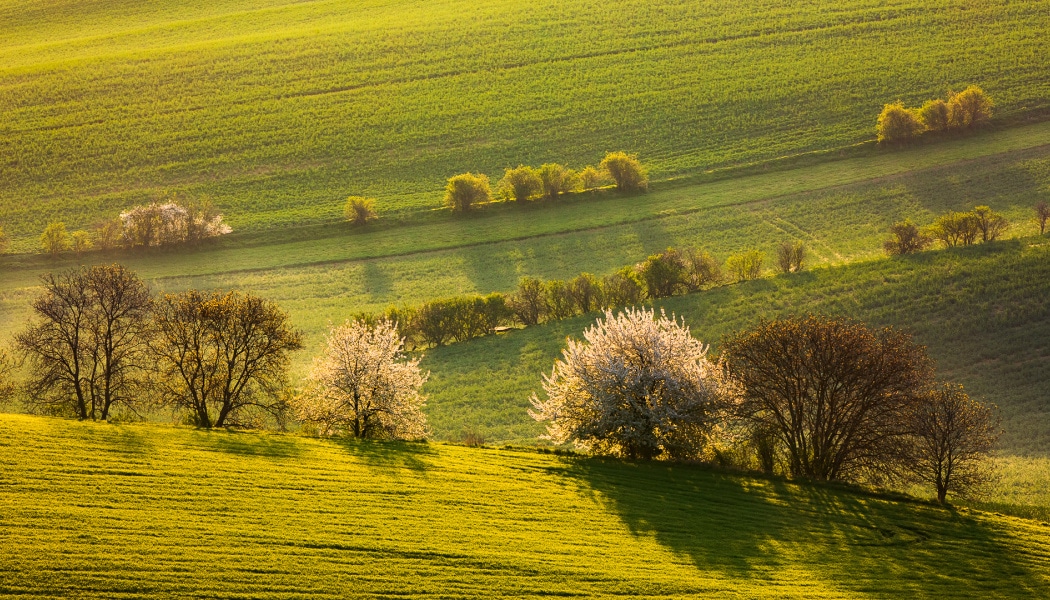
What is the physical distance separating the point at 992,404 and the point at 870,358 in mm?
19903

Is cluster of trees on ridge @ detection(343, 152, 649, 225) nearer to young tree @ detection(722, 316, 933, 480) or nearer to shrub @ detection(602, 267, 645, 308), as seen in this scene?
shrub @ detection(602, 267, 645, 308)

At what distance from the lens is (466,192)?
107750 mm

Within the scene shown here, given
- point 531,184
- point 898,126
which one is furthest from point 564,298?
point 898,126

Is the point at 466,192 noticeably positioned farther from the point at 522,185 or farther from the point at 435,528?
the point at 435,528

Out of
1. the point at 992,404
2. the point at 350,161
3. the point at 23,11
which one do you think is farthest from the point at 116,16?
the point at 992,404

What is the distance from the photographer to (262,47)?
155625mm

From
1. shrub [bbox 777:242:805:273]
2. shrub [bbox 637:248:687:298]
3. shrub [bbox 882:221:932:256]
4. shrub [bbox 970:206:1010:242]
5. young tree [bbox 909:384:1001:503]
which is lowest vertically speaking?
young tree [bbox 909:384:1001:503]

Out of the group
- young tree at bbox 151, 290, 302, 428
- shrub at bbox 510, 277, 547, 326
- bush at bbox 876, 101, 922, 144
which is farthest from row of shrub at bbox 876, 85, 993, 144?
young tree at bbox 151, 290, 302, 428

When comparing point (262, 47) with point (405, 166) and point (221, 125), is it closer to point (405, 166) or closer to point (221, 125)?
point (221, 125)

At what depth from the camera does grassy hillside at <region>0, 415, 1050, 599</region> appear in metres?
32.2

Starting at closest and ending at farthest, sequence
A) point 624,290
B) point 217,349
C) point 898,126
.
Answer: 1. point 217,349
2. point 624,290
3. point 898,126

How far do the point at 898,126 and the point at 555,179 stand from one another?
40.7 m

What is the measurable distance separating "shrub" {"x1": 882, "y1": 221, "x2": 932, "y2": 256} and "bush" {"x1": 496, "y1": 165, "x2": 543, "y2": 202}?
38195 mm

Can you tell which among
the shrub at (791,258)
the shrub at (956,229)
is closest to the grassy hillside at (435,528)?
the shrub at (791,258)
